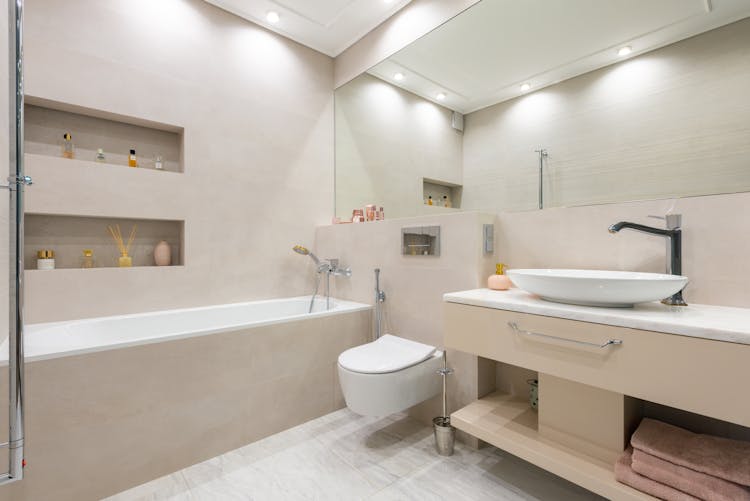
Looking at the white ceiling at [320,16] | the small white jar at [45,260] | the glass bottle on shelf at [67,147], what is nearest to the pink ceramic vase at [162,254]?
the small white jar at [45,260]

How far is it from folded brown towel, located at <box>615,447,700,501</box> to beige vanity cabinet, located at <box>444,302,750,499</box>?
0.02 m

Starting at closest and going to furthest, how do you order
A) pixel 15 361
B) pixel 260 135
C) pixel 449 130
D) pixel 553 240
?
pixel 15 361
pixel 553 240
pixel 449 130
pixel 260 135

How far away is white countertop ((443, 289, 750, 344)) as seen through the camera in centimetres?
92

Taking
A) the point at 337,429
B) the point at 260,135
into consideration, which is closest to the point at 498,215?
the point at 337,429

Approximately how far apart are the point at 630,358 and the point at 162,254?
2475mm

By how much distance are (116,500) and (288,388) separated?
0.83 metres

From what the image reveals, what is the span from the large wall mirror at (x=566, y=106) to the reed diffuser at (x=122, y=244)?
1693 mm

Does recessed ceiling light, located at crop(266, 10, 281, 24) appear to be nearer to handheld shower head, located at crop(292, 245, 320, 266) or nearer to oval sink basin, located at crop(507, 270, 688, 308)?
handheld shower head, located at crop(292, 245, 320, 266)

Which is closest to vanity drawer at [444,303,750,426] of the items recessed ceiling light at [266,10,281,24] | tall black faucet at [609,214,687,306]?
tall black faucet at [609,214,687,306]

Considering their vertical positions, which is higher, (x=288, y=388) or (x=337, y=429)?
(x=288, y=388)

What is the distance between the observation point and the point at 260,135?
2686mm

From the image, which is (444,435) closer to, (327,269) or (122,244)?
(327,269)

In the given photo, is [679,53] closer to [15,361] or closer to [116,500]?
[15,361]

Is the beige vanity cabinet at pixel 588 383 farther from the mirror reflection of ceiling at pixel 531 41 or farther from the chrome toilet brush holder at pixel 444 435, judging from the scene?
the mirror reflection of ceiling at pixel 531 41
